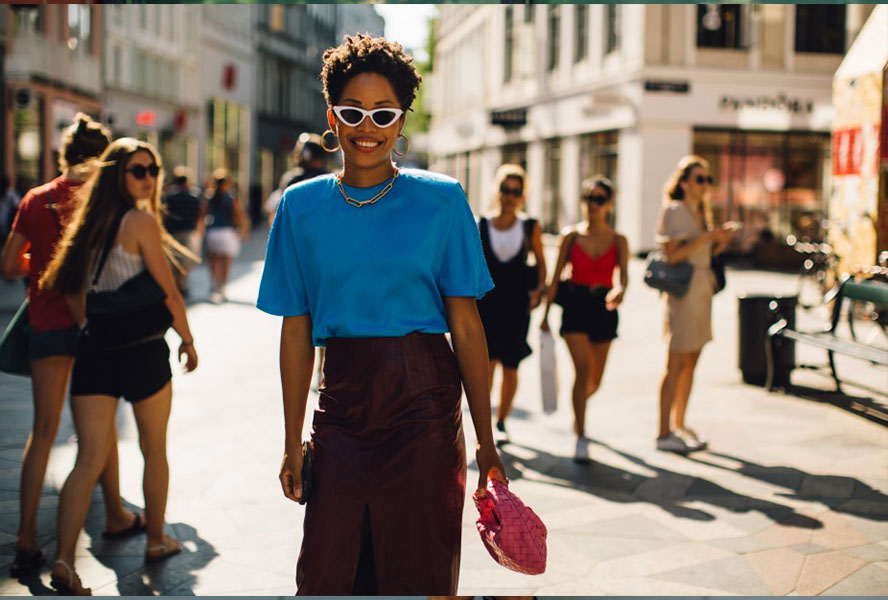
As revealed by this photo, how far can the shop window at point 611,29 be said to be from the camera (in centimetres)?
2839

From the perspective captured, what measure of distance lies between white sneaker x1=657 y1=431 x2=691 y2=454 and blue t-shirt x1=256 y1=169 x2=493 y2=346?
4.40 m

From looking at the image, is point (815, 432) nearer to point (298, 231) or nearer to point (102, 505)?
point (102, 505)

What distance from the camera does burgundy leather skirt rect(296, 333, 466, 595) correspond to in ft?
9.30

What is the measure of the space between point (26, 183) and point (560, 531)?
1974 centimetres

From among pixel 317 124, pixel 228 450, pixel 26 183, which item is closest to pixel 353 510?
pixel 228 450

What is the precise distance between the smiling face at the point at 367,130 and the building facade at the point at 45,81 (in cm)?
1996

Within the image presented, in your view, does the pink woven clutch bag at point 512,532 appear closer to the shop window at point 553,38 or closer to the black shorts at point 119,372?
the black shorts at point 119,372

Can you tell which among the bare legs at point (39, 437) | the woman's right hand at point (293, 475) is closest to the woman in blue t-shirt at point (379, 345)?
the woman's right hand at point (293, 475)

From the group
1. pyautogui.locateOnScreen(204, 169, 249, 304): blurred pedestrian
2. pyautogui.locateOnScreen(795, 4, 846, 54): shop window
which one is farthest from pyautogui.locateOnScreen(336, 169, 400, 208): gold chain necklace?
pyautogui.locateOnScreen(795, 4, 846, 54): shop window

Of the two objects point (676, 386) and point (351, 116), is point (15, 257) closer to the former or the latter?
point (351, 116)

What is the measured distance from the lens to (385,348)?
2.83m

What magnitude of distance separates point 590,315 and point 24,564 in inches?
143

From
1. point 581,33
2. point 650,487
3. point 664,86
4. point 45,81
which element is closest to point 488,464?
point 650,487

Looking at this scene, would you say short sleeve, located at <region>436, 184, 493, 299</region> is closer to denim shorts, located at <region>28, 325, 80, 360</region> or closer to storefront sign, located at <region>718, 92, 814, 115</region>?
denim shorts, located at <region>28, 325, 80, 360</region>
